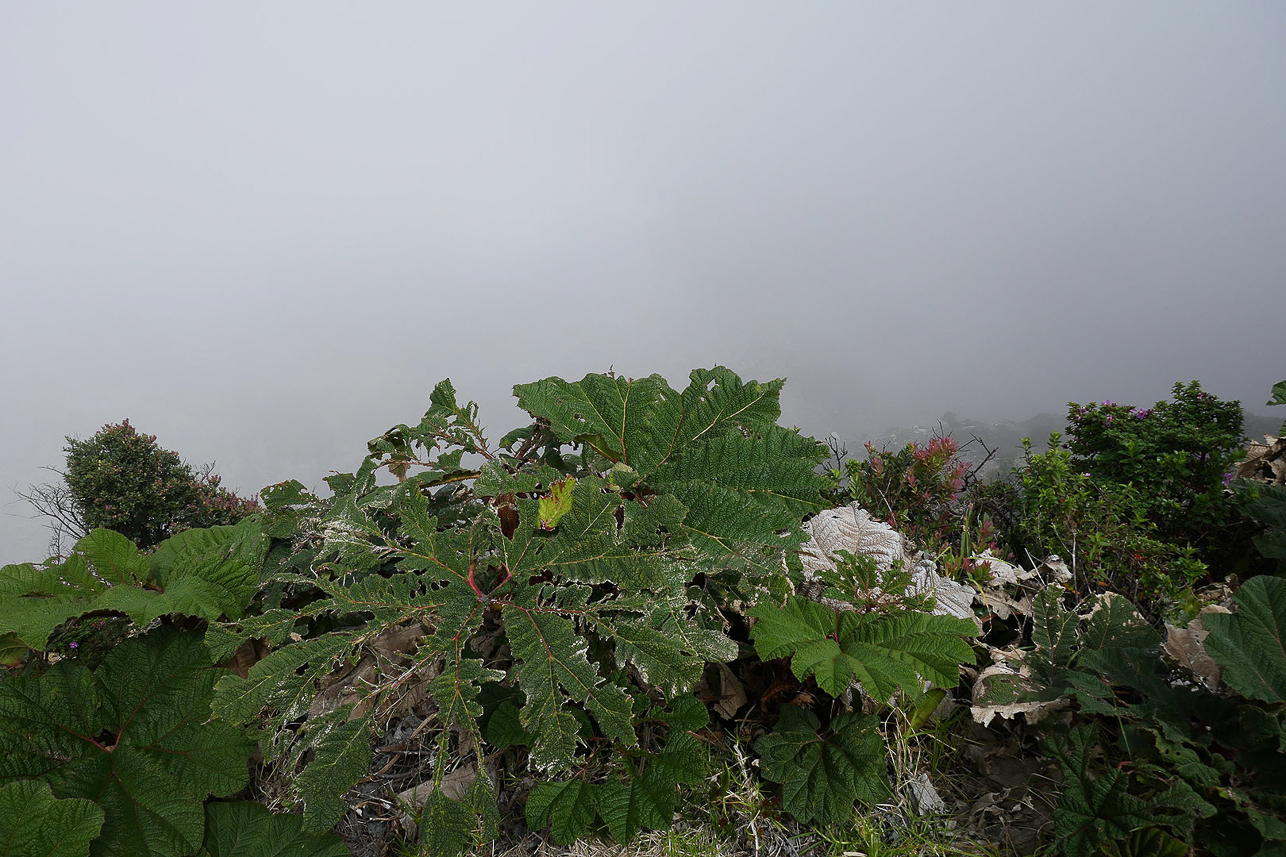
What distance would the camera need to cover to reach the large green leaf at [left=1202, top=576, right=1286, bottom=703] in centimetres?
104

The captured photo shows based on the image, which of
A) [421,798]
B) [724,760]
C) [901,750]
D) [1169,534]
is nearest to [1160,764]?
[901,750]

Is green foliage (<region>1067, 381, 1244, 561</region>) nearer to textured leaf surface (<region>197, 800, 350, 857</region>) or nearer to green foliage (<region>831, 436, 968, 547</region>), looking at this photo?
green foliage (<region>831, 436, 968, 547</region>)

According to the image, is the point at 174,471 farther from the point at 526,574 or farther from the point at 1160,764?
the point at 1160,764

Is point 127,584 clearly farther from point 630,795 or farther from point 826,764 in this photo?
point 826,764

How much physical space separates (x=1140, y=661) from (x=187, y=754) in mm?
1940

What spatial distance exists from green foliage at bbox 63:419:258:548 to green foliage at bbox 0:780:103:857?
9.07 metres

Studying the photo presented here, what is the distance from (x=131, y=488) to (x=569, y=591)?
10905 millimetres

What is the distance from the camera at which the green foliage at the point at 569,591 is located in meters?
1.01

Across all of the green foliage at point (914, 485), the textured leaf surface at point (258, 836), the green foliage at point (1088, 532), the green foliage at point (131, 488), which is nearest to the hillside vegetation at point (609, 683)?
the textured leaf surface at point (258, 836)

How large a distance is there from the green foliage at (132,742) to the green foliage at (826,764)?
1.09 m

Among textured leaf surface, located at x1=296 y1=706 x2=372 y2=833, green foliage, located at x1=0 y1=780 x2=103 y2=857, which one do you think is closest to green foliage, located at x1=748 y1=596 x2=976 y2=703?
textured leaf surface, located at x1=296 y1=706 x2=372 y2=833

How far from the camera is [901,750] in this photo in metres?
1.29

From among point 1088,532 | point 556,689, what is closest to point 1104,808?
point 556,689

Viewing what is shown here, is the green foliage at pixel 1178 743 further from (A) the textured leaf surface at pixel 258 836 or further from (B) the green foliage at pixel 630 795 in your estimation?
(A) the textured leaf surface at pixel 258 836
